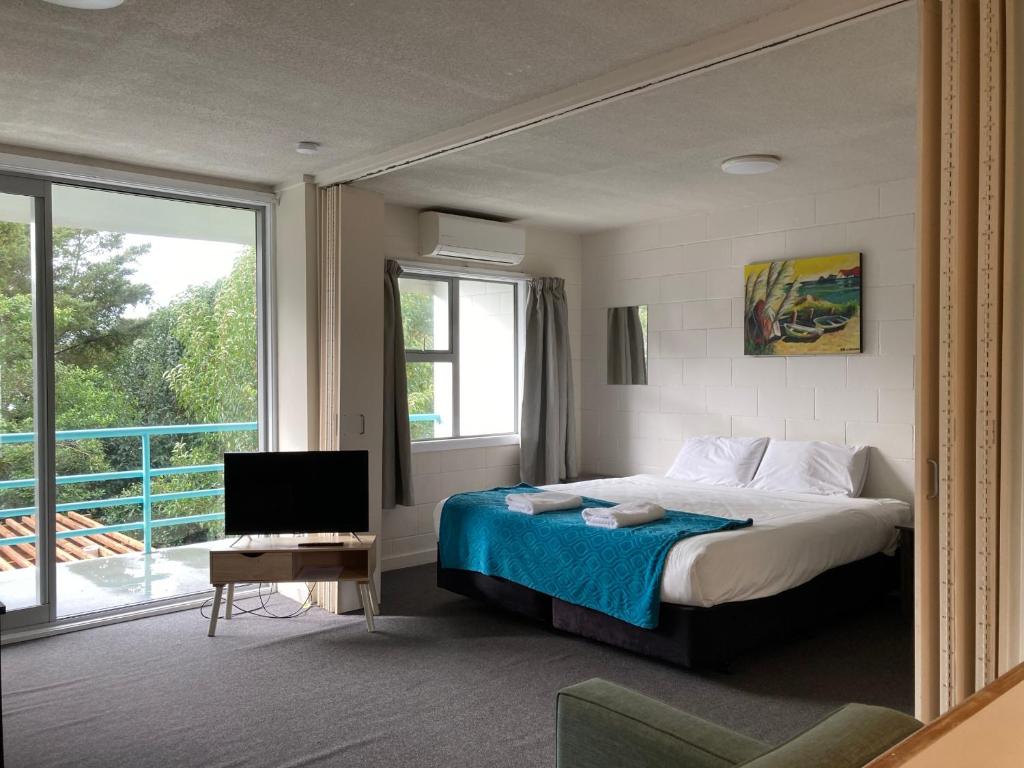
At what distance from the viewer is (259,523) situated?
4.46 m

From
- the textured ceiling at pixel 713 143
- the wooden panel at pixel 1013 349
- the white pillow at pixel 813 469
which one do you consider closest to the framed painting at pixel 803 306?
the textured ceiling at pixel 713 143

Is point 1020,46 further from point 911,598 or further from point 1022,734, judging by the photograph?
point 911,598

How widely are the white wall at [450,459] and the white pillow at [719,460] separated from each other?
1274mm

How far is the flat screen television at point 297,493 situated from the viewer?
14.6ft

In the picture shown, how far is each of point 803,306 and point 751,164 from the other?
1293mm

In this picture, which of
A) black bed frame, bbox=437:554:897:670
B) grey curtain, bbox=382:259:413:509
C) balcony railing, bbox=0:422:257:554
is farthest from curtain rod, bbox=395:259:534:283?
black bed frame, bbox=437:554:897:670

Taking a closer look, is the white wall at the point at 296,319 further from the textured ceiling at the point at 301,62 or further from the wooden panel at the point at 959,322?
the wooden panel at the point at 959,322

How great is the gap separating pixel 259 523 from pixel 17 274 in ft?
5.76

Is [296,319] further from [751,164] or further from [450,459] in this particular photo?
[751,164]

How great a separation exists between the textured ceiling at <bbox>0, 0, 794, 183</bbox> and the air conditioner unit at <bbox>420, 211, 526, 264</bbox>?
1671mm

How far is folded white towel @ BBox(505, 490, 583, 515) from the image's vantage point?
4.48 metres

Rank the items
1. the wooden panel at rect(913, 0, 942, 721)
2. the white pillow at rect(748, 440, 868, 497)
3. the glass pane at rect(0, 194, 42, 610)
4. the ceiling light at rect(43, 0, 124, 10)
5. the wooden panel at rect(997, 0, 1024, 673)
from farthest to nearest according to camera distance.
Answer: the white pillow at rect(748, 440, 868, 497) < the glass pane at rect(0, 194, 42, 610) < the ceiling light at rect(43, 0, 124, 10) < the wooden panel at rect(913, 0, 942, 721) < the wooden panel at rect(997, 0, 1024, 673)

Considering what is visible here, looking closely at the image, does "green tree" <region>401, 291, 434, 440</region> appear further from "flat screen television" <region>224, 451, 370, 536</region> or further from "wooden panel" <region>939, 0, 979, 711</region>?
"wooden panel" <region>939, 0, 979, 711</region>

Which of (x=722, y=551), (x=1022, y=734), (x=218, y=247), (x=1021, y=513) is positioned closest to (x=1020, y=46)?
(x=1021, y=513)
